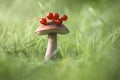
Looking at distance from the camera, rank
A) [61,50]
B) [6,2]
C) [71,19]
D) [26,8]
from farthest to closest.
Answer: [26,8], [6,2], [71,19], [61,50]

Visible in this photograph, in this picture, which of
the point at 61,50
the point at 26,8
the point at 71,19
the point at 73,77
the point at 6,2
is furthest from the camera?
the point at 26,8

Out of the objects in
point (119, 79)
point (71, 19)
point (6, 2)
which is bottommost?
point (119, 79)

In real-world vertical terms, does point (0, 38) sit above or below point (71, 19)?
below

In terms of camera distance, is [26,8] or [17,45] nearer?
[17,45]

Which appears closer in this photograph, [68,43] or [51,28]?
[51,28]

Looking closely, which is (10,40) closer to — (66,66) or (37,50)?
(37,50)

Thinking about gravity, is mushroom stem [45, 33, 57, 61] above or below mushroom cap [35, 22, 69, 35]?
below

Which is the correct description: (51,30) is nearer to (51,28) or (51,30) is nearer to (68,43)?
(51,28)

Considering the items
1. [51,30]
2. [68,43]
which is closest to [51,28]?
[51,30]

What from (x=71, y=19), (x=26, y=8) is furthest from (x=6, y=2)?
(x=71, y=19)
